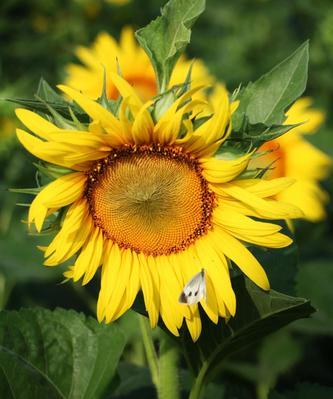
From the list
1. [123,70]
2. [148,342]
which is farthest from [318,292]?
[148,342]

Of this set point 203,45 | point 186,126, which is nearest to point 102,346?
point 186,126

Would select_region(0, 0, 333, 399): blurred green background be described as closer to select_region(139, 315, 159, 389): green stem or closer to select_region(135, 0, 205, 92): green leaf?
select_region(139, 315, 159, 389): green stem

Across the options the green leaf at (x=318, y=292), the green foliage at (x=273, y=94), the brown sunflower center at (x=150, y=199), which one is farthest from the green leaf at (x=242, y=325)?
the green leaf at (x=318, y=292)

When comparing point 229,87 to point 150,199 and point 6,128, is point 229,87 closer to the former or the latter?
point 6,128

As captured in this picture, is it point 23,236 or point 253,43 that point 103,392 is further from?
point 253,43

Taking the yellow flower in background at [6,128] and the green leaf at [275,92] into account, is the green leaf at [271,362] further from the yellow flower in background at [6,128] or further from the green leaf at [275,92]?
the green leaf at [275,92]

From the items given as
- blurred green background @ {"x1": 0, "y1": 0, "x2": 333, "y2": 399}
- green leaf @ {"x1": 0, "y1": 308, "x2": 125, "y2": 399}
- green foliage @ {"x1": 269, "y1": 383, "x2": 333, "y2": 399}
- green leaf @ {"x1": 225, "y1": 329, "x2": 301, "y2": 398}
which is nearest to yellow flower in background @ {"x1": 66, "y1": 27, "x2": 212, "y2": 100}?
blurred green background @ {"x1": 0, "y1": 0, "x2": 333, "y2": 399}
